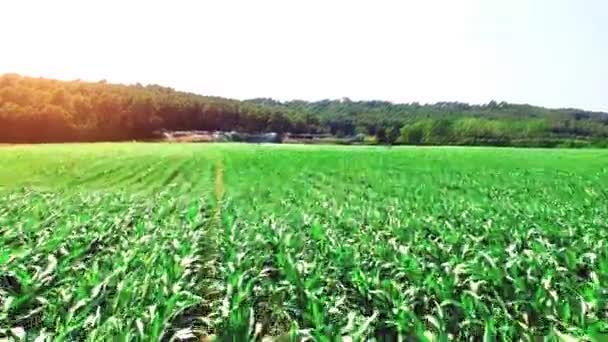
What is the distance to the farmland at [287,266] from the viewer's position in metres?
6.53

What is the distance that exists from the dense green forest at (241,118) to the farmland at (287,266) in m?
13.7

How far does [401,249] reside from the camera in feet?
31.0

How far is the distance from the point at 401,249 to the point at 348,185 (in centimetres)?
1531

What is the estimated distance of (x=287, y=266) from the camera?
851cm

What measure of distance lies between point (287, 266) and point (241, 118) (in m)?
50.9

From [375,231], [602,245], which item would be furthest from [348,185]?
[602,245]

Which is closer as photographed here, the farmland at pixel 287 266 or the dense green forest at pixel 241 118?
the farmland at pixel 287 266

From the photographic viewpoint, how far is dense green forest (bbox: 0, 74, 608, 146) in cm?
3298

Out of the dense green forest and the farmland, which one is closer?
the farmland

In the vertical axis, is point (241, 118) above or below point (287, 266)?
above

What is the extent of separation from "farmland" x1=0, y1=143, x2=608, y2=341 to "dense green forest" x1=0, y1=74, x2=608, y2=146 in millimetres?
13741

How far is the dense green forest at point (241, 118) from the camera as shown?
108ft

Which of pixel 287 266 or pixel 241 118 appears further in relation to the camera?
pixel 241 118

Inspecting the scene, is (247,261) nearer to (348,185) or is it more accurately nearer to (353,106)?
(348,185)
